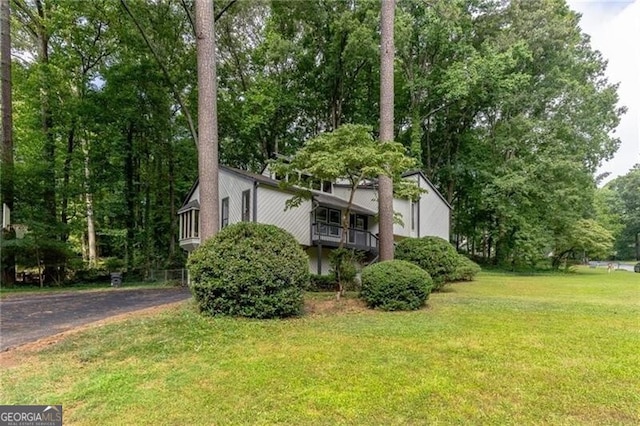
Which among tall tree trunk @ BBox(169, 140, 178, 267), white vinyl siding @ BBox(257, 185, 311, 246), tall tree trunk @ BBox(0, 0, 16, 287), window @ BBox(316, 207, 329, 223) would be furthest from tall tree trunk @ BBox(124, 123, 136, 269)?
window @ BBox(316, 207, 329, 223)

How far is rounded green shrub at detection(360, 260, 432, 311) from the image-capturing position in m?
8.05

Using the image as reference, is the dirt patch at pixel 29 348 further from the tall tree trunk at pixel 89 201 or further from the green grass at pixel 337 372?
the tall tree trunk at pixel 89 201

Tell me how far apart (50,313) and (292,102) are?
19372mm

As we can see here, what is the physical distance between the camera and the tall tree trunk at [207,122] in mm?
8352

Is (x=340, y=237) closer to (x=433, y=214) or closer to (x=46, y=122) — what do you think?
(x=433, y=214)

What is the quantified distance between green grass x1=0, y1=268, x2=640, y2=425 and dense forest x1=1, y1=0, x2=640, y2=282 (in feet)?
49.0

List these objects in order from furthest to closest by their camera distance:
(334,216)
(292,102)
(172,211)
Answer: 1. (292,102)
2. (172,211)
3. (334,216)

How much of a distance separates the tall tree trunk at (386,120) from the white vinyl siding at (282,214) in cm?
564

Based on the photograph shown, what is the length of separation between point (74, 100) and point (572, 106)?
30.3 meters

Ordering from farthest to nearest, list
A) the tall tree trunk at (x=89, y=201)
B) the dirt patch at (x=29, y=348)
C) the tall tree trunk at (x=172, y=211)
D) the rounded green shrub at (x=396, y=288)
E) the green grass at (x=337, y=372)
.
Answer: the tall tree trunk at (x=172, y=211)
the tall tree trunk at (x=89, y=201)
the rounded green shrub at (x=396, y=288)
the dirt patch at (x=29, y=348)
the green grass at (x=337, y=372)

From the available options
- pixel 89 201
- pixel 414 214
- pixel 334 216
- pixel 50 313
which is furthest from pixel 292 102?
pixel 50 313

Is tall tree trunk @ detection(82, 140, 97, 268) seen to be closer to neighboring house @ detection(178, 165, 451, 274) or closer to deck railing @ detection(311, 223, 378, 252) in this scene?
neighboring house @ detection(178, 165, 451, 274)

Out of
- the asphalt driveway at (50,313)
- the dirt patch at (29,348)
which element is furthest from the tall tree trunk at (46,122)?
the dirt patch at (29,348)

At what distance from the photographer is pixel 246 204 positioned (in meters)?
15.0
